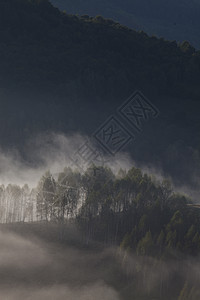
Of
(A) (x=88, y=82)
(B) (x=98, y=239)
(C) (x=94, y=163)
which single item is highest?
(A) (x=88, y=82)

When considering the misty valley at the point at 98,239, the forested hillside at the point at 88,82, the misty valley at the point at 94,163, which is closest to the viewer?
the misty valley at the point at 98,239

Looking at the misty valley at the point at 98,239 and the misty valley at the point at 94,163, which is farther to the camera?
the misty valley at the point at 94,163

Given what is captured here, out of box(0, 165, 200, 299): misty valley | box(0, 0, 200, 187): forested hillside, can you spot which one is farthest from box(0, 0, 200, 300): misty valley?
box(0, 0, 200, 187): forested hillside

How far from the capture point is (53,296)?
58.0 metres

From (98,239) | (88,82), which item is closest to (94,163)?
(98,239)

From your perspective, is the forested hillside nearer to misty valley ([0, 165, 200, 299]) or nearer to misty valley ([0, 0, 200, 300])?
misty valley ([0, 0, 200, 300])

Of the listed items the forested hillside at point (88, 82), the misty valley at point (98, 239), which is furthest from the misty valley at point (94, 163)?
the forested hillside at point (88, 82)

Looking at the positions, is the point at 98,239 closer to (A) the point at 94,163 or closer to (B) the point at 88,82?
(A) the point at 94,163

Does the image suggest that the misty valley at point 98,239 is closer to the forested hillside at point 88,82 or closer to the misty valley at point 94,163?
the misty valley at point 94,163

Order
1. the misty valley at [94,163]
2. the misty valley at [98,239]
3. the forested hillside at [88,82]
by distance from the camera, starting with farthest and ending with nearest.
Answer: the forested hillside at [88,82] < the misty valley at [94,163] < the misty valley at [98,239]

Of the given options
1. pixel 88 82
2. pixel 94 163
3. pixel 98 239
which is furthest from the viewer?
pixel 88 82

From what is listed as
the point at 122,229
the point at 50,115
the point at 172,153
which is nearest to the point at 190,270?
the point at 122,229

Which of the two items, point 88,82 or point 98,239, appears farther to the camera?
point 88,82

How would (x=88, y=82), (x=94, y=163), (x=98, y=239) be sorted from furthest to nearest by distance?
(x=88, y=82), (x=94, y=163), (x=98, y=239)
